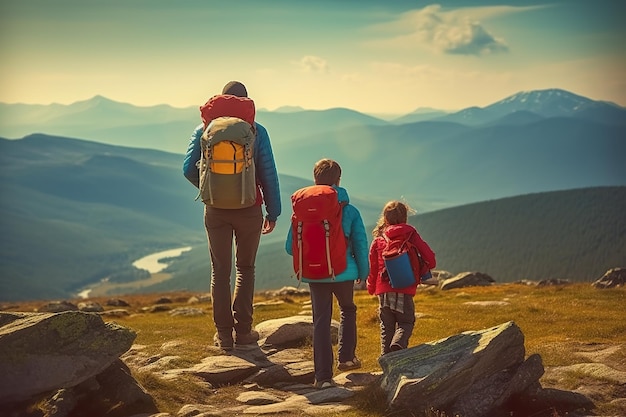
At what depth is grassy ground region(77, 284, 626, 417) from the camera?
13.5 m

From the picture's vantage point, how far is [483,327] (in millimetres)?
23766

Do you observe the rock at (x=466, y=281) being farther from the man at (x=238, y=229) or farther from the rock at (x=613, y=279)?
the man at (x=238, y=229)

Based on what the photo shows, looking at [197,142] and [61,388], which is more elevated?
[197,142]

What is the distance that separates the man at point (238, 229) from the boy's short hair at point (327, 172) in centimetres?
141

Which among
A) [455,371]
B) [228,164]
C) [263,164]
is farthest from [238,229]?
[455,371]

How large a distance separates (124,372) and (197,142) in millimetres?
5235

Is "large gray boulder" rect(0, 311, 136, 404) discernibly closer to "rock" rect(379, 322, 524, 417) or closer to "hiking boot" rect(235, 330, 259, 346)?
"hiking boot" rect(235, 330, 259, 346)

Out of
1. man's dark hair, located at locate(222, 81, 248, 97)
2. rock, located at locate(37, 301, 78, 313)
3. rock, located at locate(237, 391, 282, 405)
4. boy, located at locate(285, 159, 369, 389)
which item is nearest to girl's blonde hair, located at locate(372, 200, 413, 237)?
boy, located at locate(285, 159, 369, 389)

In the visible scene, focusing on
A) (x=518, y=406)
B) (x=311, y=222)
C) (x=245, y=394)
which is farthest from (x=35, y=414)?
(x=518, y=406)

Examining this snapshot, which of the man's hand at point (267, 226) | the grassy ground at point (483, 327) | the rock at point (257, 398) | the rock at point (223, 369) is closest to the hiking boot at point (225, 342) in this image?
the grassy ground at point (483, 327)

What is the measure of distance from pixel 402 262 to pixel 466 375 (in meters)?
2.78

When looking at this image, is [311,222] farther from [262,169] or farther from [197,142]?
[197,142]

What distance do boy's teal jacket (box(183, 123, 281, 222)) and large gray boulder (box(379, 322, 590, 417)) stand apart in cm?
445

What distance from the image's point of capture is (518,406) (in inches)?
502
